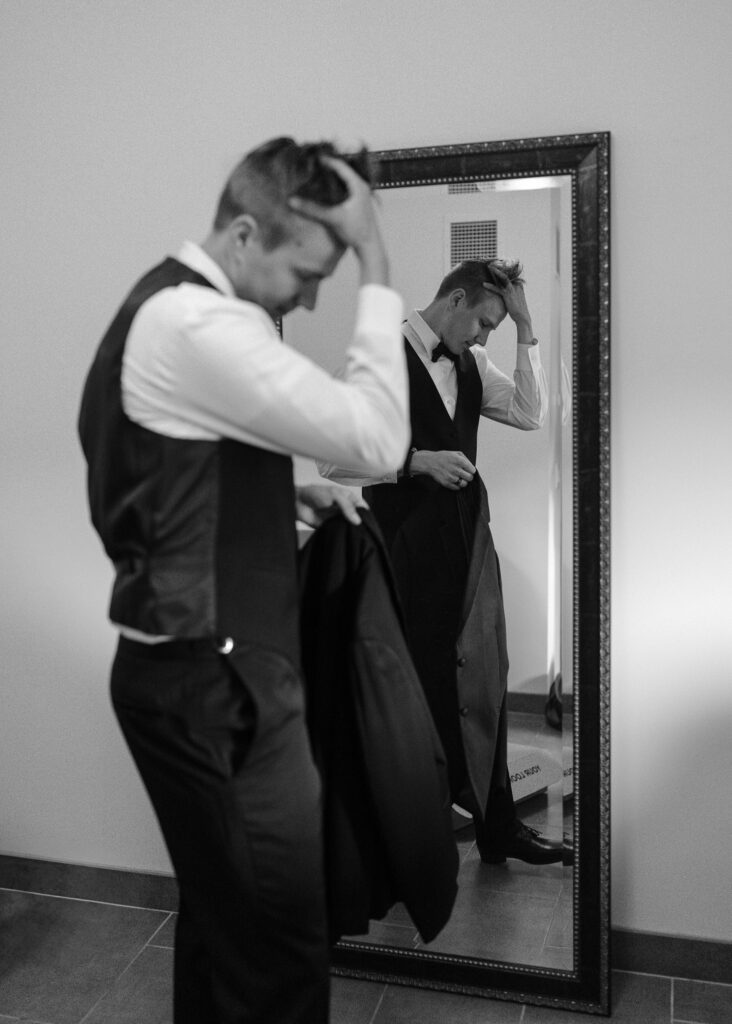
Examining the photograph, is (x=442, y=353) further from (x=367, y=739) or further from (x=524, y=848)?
(x=524, y=848)

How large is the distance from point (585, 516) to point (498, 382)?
34 centimetres

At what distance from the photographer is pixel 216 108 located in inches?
105

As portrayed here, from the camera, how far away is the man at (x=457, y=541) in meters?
2.45

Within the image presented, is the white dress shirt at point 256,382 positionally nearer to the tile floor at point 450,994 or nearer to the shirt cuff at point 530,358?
the shirt cuff at point 530,358

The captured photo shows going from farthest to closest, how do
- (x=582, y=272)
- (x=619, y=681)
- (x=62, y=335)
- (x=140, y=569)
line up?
1. (x=62, y=335)
2. (x=619, y=681)
3. (x=582, y=272)
4. (x=140, y=569)

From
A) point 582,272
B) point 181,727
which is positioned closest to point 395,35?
point 582,272

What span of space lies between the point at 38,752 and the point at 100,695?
257mm

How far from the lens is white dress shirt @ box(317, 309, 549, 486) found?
241cm

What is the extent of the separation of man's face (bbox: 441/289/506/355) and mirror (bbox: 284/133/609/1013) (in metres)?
0.04

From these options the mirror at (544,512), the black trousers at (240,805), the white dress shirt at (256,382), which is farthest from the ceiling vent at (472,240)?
the black trousers at (240,805)

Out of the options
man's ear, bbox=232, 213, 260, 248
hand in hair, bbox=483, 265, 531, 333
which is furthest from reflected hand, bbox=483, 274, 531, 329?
man's ear, bbox=232, 213, 260, 248

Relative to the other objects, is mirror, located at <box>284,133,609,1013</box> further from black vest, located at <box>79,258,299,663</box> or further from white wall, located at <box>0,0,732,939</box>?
black vest, located at <box>79,258,299,663</box>

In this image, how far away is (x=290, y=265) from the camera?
1652 mm

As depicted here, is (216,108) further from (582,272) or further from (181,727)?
(181,727)
